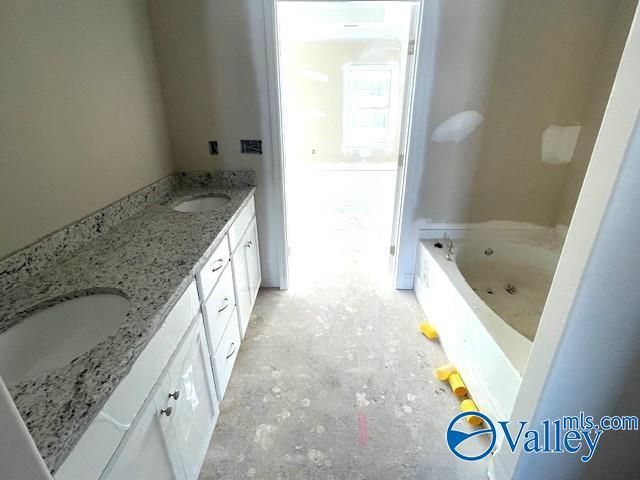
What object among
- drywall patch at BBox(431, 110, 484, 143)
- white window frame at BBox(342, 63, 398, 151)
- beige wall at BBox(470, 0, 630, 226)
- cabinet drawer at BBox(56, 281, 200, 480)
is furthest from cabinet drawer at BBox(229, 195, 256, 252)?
white window frame at BBox(342, 63, 398, 151)

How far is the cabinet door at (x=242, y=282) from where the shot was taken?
1.75 meters

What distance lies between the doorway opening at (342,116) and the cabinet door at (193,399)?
2330 mm

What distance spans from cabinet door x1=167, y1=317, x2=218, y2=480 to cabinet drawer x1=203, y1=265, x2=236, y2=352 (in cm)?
6

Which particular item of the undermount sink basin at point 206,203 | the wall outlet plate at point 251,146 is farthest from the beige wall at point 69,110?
the wall outlet plate at point 251,146

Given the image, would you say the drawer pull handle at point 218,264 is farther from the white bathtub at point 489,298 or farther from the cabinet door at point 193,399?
the white bathtub at point 489,298

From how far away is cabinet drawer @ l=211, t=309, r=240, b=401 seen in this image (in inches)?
55.9

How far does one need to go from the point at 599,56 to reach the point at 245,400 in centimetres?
289

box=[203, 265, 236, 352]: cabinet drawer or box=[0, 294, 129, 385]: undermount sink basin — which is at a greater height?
box=[0, 294, 129, 385]: undermount sink basin

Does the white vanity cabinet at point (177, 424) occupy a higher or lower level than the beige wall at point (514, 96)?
lower

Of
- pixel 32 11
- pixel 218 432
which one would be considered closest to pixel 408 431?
pixel 218 432

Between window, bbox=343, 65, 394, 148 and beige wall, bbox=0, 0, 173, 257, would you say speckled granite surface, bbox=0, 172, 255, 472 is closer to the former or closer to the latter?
beige wall, bbox=0, 0, 173, 257

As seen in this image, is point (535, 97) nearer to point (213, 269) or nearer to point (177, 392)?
point (213, 269)

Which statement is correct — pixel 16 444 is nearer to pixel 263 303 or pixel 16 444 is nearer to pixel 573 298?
pixel 573 298

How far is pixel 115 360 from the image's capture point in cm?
70
